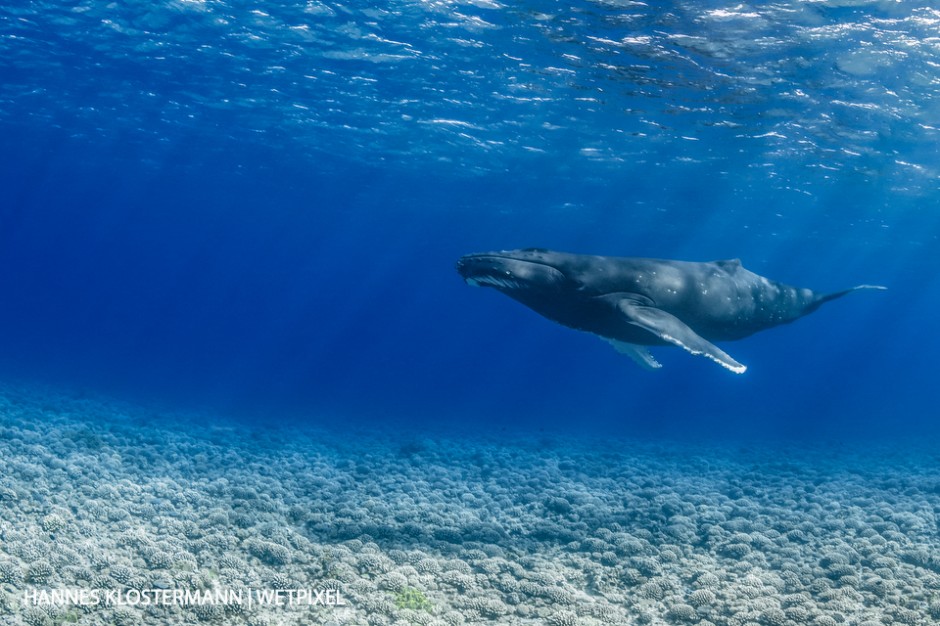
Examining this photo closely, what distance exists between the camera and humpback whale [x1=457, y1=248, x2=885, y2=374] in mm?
7234

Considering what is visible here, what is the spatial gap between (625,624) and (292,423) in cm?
1985

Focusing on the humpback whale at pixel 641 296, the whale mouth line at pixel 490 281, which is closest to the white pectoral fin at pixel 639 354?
the humpback whale at pixel 641 296

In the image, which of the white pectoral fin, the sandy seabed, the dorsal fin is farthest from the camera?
the white pectoral fin

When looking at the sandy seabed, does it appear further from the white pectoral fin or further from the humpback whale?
the humpback whale

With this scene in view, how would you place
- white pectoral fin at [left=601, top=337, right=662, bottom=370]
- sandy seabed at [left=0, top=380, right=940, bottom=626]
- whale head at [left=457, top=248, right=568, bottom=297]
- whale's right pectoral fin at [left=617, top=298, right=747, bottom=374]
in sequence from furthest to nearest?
white pectoral fin at [left=601, top=337, right=662, bottom=370]
whale head at [left=457, top=248, right=568, bottom=297]
whale's right pectoral fin at [left=617, top=298, right=747, bottom=374]
sandy seabed at [left=0, top=380, right=940, bottom=626]

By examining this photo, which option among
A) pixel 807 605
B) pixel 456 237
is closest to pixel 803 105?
pixel 807 605

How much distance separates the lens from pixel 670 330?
7.25m

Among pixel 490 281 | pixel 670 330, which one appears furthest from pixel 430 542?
pixel 670 330

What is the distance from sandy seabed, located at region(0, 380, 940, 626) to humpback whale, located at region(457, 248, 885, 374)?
8.10 feet

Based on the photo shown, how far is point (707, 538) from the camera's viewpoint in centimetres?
852

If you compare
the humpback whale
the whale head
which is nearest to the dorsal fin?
the humpback whale

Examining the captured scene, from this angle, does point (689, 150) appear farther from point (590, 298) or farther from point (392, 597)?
point (392, 597)

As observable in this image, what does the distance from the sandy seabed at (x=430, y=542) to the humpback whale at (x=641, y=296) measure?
2.47 m

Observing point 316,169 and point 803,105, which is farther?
point 316,169
